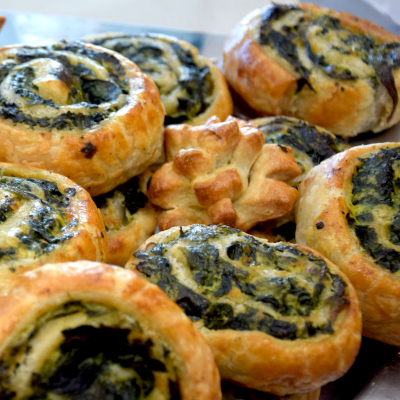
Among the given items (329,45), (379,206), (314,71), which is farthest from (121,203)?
(329,45)

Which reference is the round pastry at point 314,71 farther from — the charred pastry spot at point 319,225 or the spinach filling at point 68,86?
the charred pastry spot at point 319,225

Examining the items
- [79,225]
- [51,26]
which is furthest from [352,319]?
[51,26]

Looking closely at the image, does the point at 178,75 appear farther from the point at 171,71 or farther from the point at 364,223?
the point at 364,223

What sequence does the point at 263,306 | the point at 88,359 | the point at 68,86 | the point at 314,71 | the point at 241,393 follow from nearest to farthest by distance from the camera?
1. the point at 88,359
2. the point at 263,306
3. the point at 241,393
4. the point at 68,86
5. the point at 314,71

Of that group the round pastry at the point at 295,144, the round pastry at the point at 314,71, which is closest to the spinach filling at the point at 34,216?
the round pastry at the point at 295,144

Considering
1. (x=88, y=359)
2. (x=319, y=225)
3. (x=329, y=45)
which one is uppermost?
(x=329, y=45)

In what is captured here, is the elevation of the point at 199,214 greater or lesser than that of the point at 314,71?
lesser

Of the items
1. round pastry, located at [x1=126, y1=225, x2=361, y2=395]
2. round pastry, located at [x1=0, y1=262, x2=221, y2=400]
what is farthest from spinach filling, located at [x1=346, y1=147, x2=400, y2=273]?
round pastry, located at [x1=0, y1=262, x2=221, y2=400]

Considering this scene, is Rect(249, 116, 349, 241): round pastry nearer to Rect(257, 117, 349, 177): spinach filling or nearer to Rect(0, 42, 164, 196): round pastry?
Rect(257, 117, 349, 177): spinach filling
